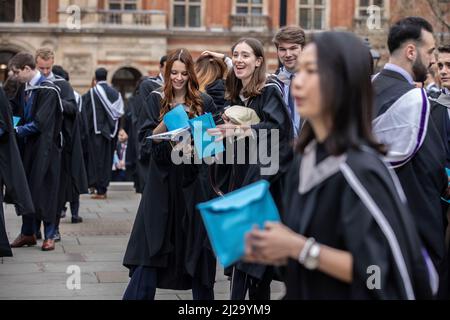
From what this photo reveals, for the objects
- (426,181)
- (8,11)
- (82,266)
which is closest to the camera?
(426,181)

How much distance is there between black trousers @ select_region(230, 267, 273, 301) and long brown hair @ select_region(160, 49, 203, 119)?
1189 millimetres

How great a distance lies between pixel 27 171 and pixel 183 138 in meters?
4.14

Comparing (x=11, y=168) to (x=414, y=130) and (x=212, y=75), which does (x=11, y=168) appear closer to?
(x=212, y=75)

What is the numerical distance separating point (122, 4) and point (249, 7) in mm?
5411

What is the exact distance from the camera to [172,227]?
21.9ft

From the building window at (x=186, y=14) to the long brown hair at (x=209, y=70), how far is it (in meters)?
31.6

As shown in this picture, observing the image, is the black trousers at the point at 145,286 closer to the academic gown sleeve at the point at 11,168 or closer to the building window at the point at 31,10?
the academic gown sleeve at the point at 11,168

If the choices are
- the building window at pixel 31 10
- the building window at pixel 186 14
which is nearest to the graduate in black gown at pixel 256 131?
the building window at pixel 31 10

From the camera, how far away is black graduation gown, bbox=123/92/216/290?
21.4 feet

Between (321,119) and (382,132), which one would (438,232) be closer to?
(382,132)

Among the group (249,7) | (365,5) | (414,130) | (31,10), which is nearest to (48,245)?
(414,130)

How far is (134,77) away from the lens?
38156 mm

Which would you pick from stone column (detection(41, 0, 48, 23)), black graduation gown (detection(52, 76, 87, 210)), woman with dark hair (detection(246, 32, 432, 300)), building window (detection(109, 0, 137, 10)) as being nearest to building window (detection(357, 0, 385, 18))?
building window (detection(109, 0, 137, 10))

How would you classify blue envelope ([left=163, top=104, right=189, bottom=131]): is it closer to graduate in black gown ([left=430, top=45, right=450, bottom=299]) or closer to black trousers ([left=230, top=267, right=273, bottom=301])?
black trousers ([left=230, top=267, right=273, bottom=301])
